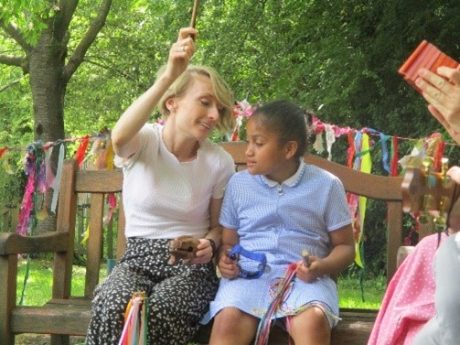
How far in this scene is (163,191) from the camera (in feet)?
10.8

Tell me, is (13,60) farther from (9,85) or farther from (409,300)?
(409,300)

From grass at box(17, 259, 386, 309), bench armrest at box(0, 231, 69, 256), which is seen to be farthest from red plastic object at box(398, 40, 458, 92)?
grass at box(17, 259, 386, 309)

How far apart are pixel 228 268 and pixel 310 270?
1.03 feet

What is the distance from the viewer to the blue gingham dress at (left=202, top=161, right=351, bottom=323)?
3.14 metres

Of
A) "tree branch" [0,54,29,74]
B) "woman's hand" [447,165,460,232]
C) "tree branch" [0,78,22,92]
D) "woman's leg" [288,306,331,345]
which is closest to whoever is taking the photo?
"woman's hand" [447,165,460,232]

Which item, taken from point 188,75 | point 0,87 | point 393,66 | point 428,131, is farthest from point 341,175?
point 0,87

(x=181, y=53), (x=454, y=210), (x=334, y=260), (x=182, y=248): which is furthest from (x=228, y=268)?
(x=454, y=210)

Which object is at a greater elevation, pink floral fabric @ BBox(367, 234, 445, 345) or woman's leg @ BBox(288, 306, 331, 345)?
pink floral fabric @ BBox(367, 234, 445, 345)

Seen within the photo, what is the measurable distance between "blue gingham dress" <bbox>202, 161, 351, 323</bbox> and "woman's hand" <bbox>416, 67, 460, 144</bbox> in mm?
1010

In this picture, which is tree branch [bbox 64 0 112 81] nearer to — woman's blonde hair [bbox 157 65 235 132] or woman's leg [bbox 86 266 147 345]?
A: woman's blonde hair [bbox 157 65 235 132]

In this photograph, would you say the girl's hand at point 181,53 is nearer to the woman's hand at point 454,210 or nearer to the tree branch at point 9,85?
the woman's hand at point 454,210

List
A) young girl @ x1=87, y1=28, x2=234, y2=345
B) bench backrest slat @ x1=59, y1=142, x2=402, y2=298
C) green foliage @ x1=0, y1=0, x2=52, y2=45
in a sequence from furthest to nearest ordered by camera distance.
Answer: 1. green foliage @ x1=0, y1=0, x2=52, y2=45
2. bench backrest slat @ x1=59, y1=142, x2=402, y2=298
3. young girl @ x1=87, y1=28, x2=234, y2=345

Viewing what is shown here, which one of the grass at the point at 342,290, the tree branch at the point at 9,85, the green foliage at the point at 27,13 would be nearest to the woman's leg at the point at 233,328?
the grass at the point at 342,290

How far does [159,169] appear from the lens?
3.32 metres
